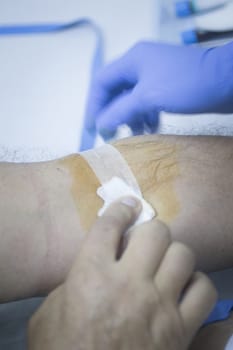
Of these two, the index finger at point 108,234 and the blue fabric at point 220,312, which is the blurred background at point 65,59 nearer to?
the blue fabric at point 220,312

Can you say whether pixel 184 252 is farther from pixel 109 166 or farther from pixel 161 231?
pixel 109 166

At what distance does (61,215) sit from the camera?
0.81 meters

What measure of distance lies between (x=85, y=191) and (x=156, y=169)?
0.53ft

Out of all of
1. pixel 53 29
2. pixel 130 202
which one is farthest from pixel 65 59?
pixel 130 202

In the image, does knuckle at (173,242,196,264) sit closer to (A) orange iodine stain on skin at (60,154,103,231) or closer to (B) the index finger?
(B) the index finger

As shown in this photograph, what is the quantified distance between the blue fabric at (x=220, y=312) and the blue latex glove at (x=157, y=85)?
0.51 m

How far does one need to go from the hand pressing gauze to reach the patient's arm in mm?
24

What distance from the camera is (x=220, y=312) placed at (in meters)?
0.90

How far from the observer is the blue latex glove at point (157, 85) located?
43.9 inches

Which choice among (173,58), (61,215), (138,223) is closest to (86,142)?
(173,58)

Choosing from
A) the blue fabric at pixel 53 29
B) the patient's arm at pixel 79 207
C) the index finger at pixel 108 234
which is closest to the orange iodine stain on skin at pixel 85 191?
the patient's arm at pixel 79 207

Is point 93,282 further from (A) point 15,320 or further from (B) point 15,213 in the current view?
(A) point 15,320

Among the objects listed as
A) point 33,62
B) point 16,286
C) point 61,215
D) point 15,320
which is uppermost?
point 33,62

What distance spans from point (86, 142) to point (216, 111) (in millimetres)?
372
